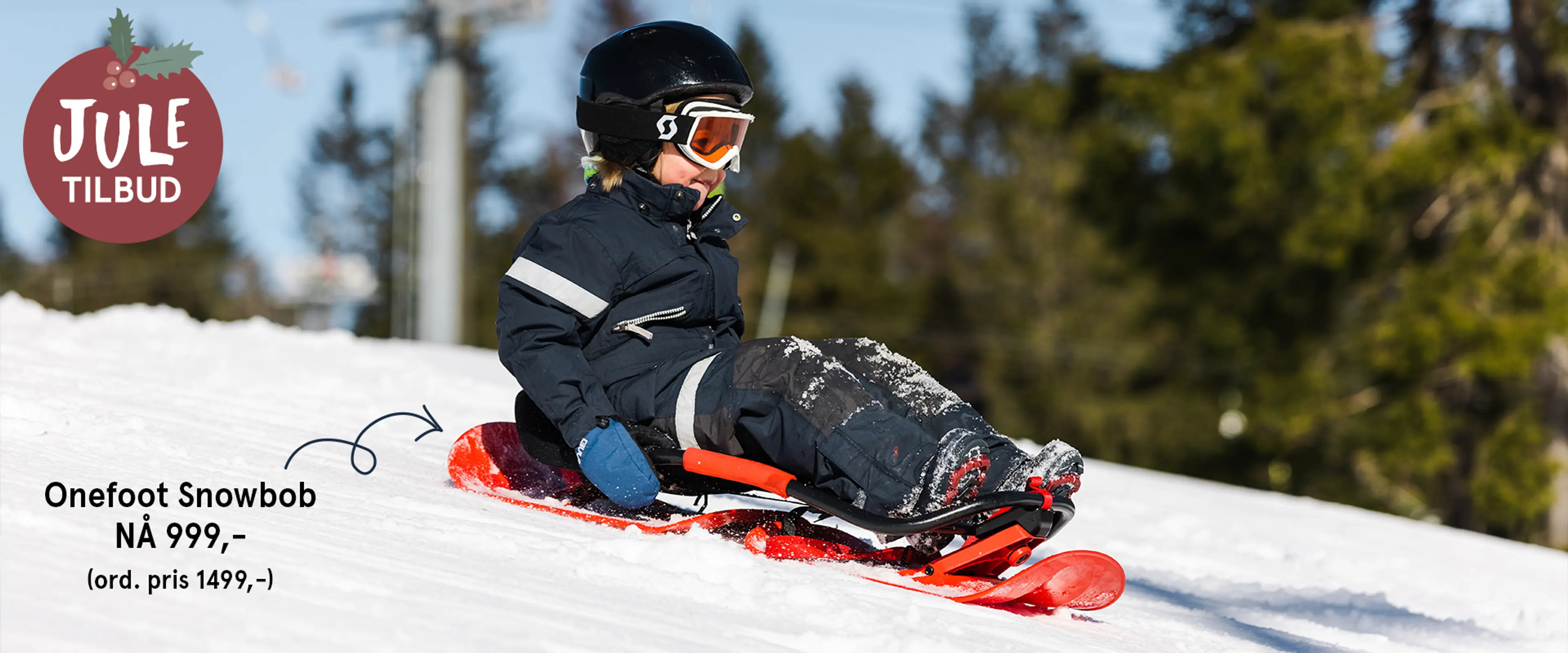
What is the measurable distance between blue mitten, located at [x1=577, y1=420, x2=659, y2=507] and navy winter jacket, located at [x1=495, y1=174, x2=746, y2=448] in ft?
0.11

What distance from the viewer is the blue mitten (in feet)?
9.33

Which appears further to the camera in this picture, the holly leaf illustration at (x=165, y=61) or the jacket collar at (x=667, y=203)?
the holly leaf illustration at (x=165, y=61)

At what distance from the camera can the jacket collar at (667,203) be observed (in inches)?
123

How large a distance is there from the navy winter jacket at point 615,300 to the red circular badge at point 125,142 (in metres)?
2.18

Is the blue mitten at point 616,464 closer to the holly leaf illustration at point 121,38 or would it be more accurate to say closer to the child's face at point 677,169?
the child's face at point 677,169

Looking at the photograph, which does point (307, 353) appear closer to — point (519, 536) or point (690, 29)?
point (690, 29)

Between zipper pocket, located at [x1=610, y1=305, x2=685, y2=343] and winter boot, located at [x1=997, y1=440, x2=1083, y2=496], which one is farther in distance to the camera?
zipper pocket, located at [x1=610, y1=305, x2=685, y2=343]

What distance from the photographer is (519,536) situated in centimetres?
254

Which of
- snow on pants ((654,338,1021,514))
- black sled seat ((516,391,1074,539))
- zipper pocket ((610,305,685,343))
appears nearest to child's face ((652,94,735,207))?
zipper pocket ((610,305,685,343))

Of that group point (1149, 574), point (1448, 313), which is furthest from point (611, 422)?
point (1448, 313)

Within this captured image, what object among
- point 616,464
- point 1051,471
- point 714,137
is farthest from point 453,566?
point 714,137

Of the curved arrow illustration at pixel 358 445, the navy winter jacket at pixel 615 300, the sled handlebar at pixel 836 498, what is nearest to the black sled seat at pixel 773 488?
the sled handlebar at pixel 836 498

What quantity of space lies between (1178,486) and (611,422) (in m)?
4.44

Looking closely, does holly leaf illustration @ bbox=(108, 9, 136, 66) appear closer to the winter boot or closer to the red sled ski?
the red sled ski
